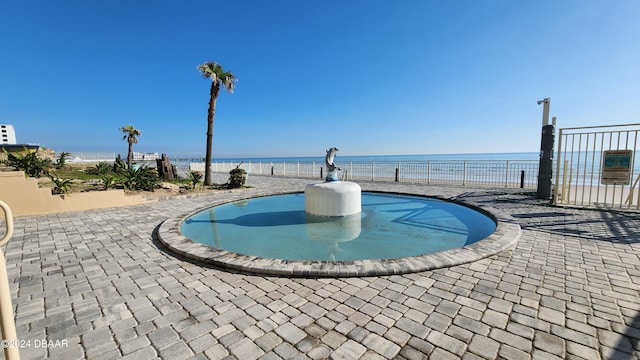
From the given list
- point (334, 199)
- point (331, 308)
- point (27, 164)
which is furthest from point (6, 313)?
point (27, 164)

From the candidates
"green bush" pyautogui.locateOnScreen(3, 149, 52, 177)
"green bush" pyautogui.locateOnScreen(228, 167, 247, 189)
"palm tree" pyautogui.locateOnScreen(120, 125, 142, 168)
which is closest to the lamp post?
"green bush" pyautogui.locateOnScreen(228, 167, 247, 189)

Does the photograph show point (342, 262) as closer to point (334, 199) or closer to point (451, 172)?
point (334, 199)

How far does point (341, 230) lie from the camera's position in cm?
593

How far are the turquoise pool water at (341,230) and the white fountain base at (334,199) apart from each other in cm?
20

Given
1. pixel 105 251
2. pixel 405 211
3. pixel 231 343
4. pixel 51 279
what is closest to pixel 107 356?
pixel 231 343

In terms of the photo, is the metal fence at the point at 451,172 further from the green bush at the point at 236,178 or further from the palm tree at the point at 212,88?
the palm tree at the point at 212,88

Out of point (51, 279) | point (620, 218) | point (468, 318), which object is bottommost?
point (51, 279)

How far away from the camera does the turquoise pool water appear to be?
15.4 feet

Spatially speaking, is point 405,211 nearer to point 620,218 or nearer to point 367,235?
point 367,235

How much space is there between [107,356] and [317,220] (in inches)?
196

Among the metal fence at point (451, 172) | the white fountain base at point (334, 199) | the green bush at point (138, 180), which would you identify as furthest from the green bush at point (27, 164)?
the metal fence at point (451, 172)

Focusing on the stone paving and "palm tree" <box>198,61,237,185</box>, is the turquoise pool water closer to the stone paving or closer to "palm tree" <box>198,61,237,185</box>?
the stone paving

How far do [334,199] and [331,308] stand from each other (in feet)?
13.7

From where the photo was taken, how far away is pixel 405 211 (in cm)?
762
